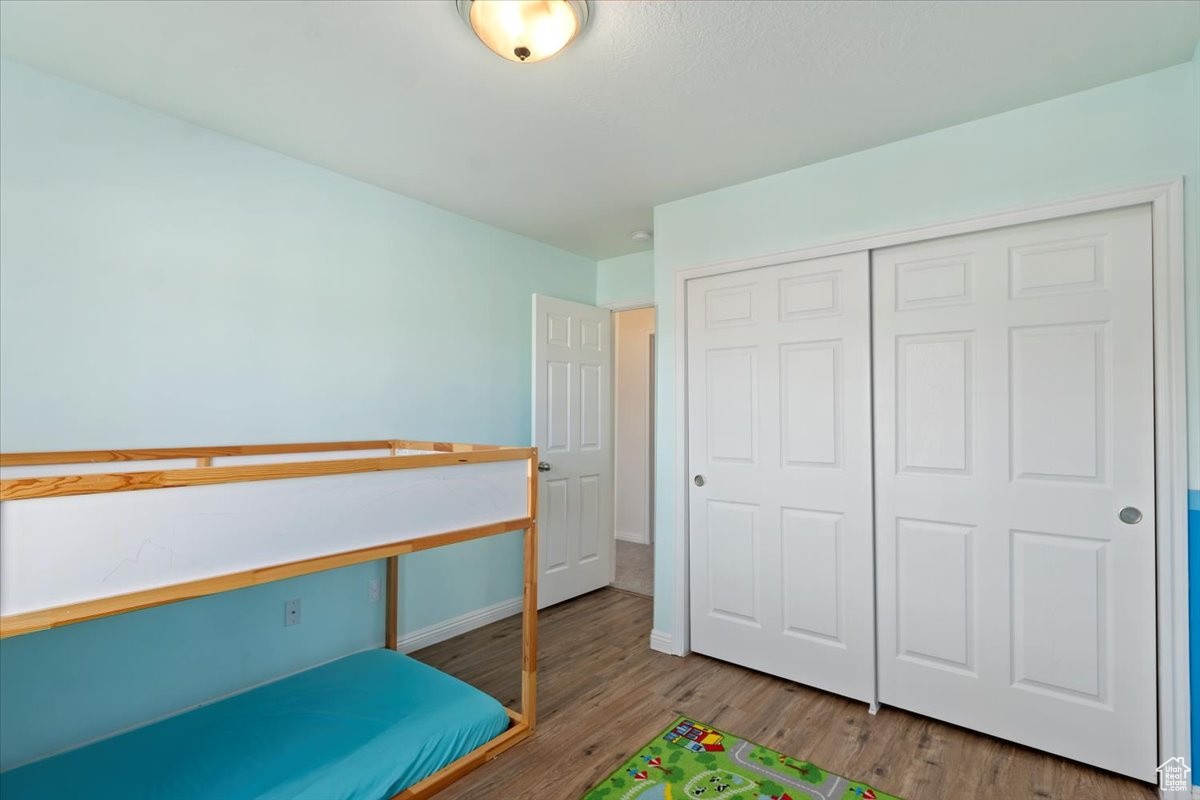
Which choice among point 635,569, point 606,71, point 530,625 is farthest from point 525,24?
point 635,569

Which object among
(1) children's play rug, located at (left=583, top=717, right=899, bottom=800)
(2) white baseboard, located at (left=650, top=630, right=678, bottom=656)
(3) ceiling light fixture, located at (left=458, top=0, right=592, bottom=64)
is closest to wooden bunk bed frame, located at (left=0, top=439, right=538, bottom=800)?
(1) children's play rug, located at (left=583, top=717, right=899, bottom=800)

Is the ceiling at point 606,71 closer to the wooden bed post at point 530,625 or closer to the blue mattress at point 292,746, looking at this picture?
the wooden bed post at point 530,625

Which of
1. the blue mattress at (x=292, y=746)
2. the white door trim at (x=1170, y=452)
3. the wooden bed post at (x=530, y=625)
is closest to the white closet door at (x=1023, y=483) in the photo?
the white door trim at (x=1170, y=452)

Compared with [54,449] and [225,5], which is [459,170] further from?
[54,449]

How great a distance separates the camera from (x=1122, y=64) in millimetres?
1896

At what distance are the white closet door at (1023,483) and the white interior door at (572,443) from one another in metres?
1.93

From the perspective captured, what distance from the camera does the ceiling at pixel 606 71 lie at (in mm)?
1672

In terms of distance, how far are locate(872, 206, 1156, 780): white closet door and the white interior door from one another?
6.33 ft

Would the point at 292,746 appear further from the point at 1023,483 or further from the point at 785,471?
the point at 1023,483

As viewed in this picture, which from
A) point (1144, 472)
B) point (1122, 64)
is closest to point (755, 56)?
point (1122, 64)

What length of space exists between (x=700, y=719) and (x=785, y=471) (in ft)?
3.80

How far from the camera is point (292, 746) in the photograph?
1.85 meters

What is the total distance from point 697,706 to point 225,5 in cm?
304

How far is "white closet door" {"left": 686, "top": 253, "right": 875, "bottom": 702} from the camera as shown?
2506mm
